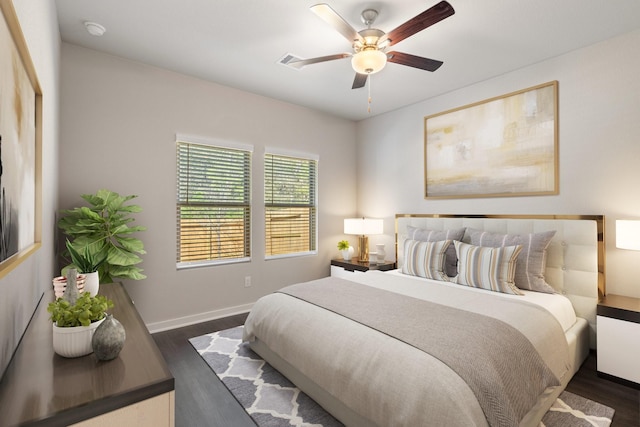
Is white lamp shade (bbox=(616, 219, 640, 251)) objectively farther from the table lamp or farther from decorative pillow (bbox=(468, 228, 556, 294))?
the table lamp

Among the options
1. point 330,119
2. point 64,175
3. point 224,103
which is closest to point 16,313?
point 64,175

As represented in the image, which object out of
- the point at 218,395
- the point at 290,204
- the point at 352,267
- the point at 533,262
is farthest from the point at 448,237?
the point at 218,395

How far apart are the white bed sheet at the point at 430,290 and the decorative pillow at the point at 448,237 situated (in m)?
0.29

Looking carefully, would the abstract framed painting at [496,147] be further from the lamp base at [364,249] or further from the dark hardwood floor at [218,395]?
the dark hardwood floor at [218,395]

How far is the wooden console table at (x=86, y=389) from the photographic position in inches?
32.0

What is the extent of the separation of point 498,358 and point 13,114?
92.2 inches

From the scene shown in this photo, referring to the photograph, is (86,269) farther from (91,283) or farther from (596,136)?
(596,136)

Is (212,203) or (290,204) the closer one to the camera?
(212,203)

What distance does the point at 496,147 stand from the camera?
3.45 metres

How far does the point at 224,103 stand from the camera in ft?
12.2

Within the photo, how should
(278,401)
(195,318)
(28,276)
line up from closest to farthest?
(28,276) → (278,401) → (195,318)

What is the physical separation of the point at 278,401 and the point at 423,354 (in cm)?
111

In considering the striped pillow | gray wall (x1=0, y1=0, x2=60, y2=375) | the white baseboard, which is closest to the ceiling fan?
gray wall (x1=0, y1=0, x2=60, y2=375)

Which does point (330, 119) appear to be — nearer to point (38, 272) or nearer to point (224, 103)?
point (224, 103)
